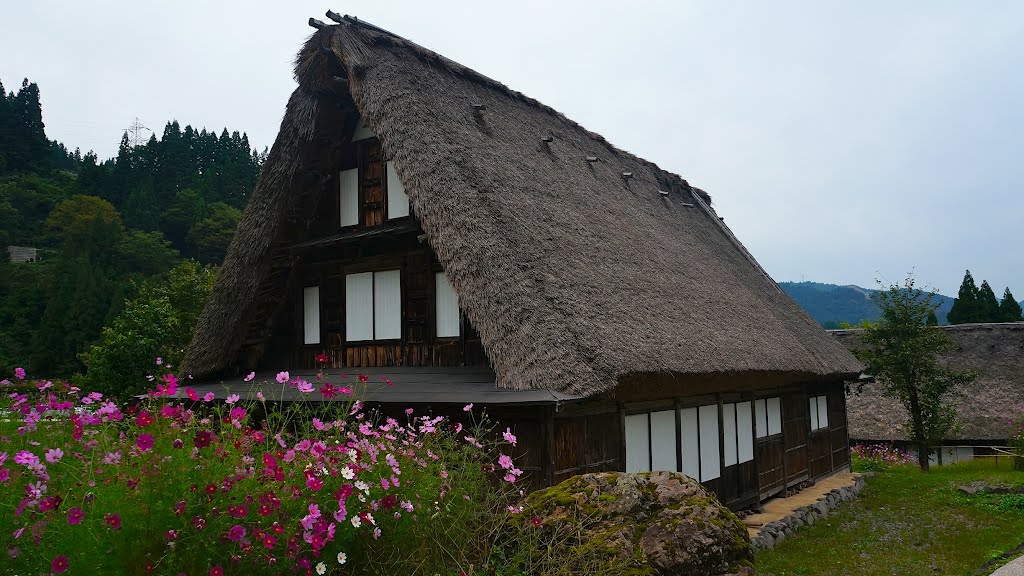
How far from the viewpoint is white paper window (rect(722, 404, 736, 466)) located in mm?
11189

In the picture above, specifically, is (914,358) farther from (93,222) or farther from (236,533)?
(93,222)

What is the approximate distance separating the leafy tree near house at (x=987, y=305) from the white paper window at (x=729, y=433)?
3208 cm

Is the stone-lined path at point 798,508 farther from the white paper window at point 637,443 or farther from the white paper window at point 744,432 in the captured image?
the white paper window at point 637,443

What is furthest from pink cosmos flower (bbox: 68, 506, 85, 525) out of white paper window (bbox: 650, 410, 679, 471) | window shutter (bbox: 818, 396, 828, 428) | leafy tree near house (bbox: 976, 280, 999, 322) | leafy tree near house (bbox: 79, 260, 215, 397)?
leafy tree near house (bbox: 976, 280, 999, 322)

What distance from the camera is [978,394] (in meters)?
22.5

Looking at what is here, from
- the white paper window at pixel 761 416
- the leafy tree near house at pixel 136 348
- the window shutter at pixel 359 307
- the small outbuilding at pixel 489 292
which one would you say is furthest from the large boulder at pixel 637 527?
the leafy tree near house at pixel 136 348

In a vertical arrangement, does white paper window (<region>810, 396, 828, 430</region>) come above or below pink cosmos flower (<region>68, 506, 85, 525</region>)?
below

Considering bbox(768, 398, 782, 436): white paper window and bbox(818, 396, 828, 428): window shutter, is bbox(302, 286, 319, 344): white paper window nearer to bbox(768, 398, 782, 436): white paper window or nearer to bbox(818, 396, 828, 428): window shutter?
bbox(768, 398, 782, 436): white paper window

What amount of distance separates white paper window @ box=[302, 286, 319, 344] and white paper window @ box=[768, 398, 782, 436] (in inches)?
321

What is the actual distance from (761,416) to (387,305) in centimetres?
691

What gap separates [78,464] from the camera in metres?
3.53

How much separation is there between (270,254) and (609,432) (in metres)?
6.08

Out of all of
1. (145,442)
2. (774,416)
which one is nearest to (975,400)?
(774,416)

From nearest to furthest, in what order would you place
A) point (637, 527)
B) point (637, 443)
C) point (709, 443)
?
point (637, 527), point (637, 443), point (709, 443)
